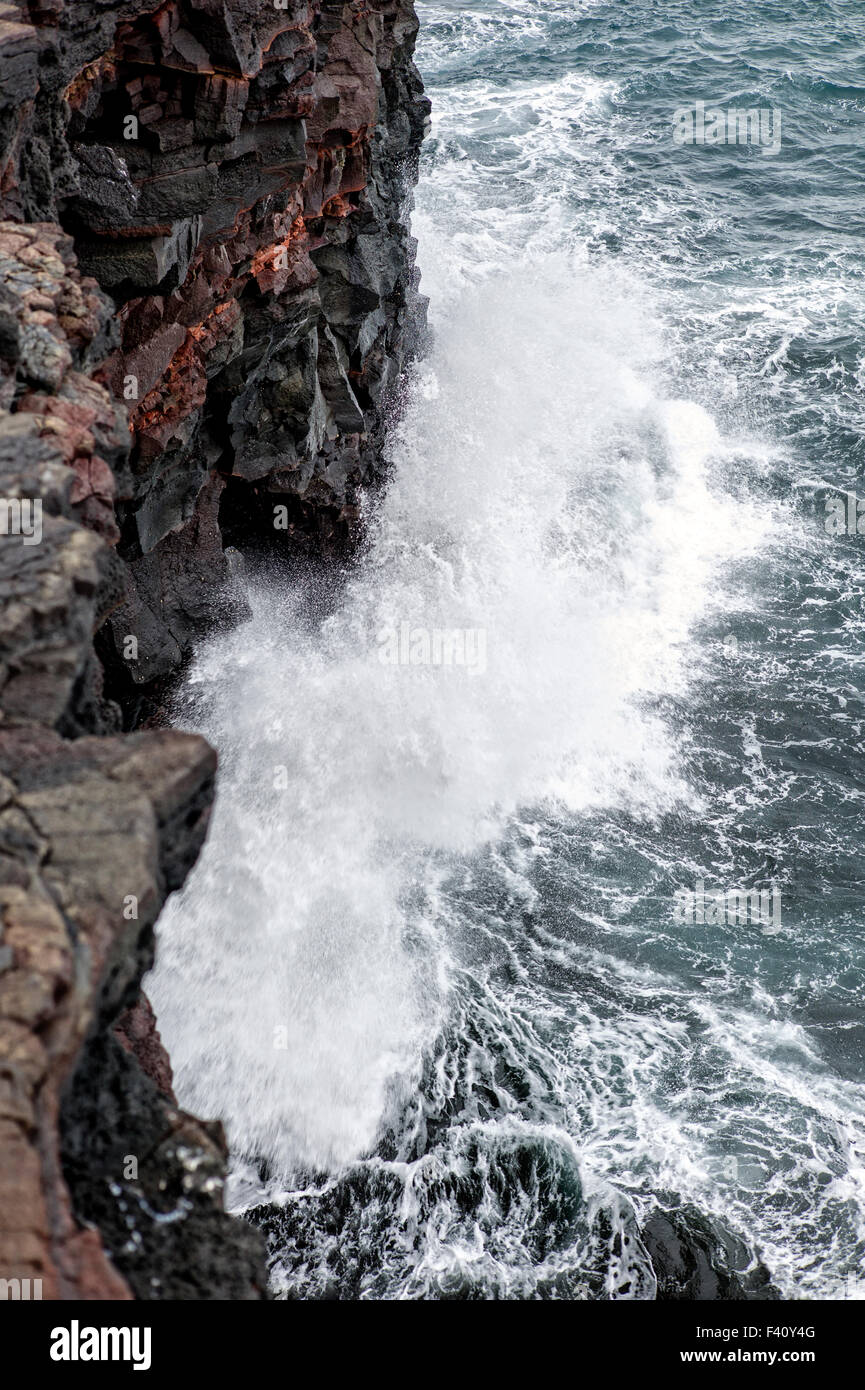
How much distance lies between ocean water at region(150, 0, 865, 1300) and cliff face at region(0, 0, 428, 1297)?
426cm

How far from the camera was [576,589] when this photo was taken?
32844 mm

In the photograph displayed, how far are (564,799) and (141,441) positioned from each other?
13419 mm

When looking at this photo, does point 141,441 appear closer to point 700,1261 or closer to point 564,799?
point 564,799

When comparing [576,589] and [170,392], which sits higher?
[170,392]

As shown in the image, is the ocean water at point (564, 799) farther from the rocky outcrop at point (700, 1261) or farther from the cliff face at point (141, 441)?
the cliff face at point (141, 441)

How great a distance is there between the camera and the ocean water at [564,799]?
18.7 metres

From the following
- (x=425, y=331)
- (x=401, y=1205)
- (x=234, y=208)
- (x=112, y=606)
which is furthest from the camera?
(x=425, y=331)

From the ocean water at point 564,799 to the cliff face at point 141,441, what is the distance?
4.26 m
